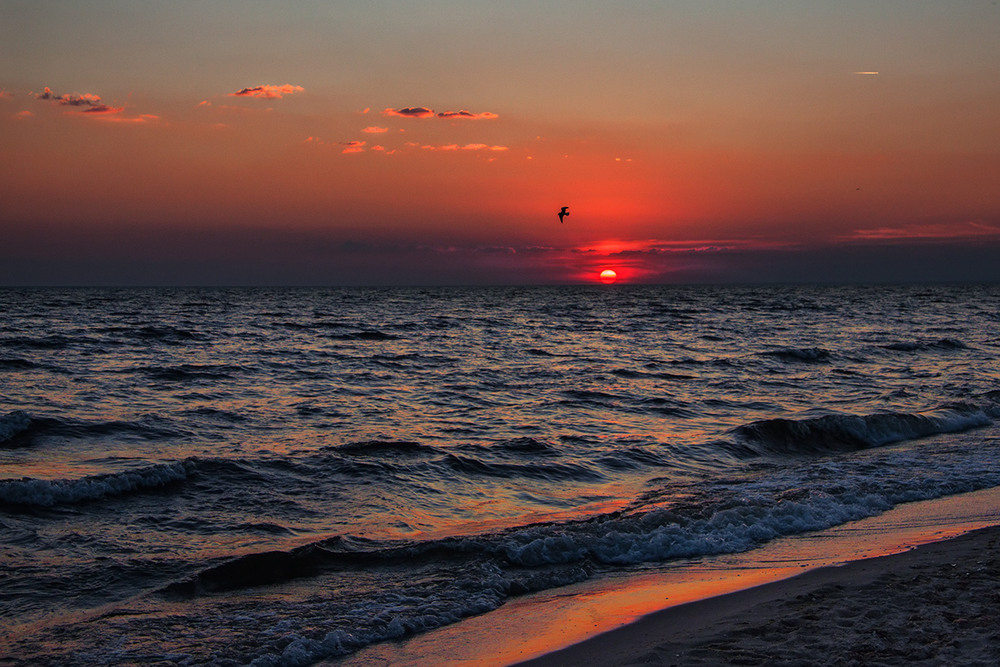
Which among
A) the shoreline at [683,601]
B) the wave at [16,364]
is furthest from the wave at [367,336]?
the shoreline at [683,601]

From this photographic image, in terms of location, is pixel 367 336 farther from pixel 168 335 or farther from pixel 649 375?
pixel 649 375

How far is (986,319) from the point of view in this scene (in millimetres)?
59969

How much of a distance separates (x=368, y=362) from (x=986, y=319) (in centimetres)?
5269

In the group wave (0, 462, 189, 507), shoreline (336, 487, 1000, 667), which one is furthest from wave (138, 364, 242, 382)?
shoreline (336, 487, 1000, 667)

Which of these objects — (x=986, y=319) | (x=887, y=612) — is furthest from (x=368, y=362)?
(x=986, y=319)

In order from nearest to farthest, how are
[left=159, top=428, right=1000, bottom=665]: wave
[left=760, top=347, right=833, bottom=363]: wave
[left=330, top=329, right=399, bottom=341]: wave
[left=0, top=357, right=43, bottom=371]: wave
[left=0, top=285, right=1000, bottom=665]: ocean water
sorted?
[left=159, top=428, right=1000, bottom=665]: wave, [left=0, top=285, right=1000, bottom=665]: ocean water, [left=0, top=357, right=43, bottom=371]: wave, [left=760, top=347, right=833, bottom=363]: wave, [left=330, top=329, right=399, bottom=341]: wave

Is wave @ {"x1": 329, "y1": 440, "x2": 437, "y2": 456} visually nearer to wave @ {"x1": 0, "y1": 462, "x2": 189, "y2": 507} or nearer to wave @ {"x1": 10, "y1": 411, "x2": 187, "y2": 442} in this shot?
wave @ {"x1": 0, "y1": 462, "x2": 189, "y2": 507}

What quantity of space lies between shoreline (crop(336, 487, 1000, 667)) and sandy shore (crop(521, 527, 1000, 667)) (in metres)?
0.02

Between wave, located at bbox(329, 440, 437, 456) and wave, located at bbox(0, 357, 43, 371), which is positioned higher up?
wave, located at bbox(0, 357, 43, 371)

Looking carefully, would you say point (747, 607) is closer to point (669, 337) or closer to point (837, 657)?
point (837, 657)

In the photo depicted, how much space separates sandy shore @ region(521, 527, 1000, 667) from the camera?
579 centimetres

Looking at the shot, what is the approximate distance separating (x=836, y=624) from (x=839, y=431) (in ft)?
39.7

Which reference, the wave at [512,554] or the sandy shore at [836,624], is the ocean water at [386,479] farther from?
the sandy shore at [836,624]

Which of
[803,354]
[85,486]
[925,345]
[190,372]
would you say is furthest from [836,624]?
[925,345]
